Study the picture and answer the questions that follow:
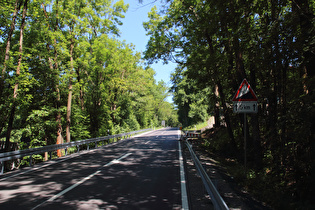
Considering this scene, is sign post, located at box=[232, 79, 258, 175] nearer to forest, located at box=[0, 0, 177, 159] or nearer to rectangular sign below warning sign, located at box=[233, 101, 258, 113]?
rectangular sign below warning sign, located at box=[233, 101, 258, 113]

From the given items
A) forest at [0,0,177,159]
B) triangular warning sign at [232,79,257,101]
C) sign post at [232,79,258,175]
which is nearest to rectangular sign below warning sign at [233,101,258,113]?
sign post at [232,79,258,175]

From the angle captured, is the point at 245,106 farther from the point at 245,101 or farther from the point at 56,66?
the point at 56,66

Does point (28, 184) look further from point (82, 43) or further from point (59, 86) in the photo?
point (82, 43)

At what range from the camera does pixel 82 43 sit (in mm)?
19562

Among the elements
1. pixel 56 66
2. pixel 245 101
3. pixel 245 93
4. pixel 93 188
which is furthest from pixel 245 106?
pixel 56 66

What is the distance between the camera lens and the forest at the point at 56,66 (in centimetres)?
1370

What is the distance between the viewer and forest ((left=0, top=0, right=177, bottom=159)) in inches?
539

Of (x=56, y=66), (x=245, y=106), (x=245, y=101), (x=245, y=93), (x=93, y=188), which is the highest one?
(x=56, y=66)

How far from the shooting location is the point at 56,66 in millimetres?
18406

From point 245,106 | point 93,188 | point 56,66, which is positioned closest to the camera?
point 93,188

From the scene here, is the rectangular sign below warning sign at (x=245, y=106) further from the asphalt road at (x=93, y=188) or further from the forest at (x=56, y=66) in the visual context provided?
the forest at (x=56, y=66)

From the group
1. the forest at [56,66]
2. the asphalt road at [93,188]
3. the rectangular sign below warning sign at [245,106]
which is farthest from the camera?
the forest at [56,66]

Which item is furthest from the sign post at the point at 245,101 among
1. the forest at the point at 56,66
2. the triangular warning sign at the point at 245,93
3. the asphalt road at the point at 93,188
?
the forest at the point at 56,66

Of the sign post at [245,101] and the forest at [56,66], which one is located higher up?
the forest at [56,66]
